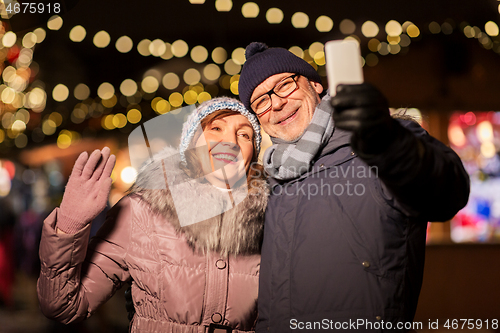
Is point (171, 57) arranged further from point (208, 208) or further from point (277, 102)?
point (208, 208)

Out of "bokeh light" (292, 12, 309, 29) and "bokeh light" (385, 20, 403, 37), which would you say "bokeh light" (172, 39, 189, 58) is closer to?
"bokeh light" (292, 12, 309, 29)

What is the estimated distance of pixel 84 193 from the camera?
1.50m

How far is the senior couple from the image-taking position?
1.08 metres

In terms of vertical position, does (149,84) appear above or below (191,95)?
above

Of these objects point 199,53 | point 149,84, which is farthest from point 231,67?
point 149,84

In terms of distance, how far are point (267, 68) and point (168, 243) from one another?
1060mm

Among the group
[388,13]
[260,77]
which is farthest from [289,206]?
[388,13]

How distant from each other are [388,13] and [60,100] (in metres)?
5.60

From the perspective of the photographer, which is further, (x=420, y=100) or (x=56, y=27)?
(x=420, y=100)

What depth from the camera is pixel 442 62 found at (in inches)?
198

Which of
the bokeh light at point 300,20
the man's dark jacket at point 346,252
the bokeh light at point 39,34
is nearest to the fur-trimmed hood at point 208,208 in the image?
the man's dark jacket at point 346,252

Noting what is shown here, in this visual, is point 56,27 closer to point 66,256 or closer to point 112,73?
point 112,73

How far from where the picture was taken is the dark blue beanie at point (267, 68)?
181 centimetres

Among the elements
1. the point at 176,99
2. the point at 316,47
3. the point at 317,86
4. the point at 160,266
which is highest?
the point at 316,47
